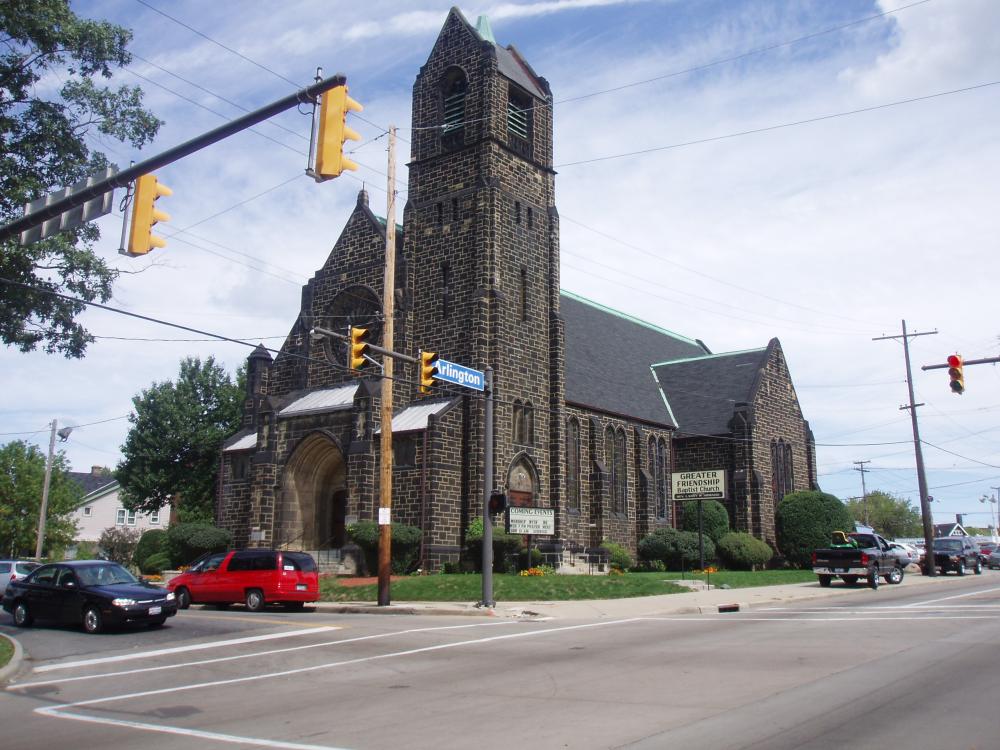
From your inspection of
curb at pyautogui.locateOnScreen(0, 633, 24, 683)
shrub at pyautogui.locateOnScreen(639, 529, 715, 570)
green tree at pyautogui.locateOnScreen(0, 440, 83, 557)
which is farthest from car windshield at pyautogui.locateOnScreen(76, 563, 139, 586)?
green tree at pyautogui.locateOnScreen(0, 440, 83, 557)

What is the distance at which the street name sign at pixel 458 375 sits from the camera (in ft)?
73.0

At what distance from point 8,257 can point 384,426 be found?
9702 mm

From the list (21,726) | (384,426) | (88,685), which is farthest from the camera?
(384,426)

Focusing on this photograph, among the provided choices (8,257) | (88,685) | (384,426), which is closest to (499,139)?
(384,426)

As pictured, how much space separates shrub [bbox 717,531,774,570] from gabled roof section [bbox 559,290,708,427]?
6.49 metres

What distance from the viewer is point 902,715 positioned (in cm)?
824

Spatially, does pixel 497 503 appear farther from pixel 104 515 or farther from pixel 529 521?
pixel 104 515

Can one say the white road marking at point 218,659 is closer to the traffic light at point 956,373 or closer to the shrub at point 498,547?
the shrub at point 498,547

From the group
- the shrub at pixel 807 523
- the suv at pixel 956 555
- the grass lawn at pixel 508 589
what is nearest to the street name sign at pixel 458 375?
the grass lawn at pixel 508 589

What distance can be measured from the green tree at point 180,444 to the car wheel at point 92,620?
29730 millimetres

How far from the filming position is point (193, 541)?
109 ft

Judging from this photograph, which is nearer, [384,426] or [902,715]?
[902,715]

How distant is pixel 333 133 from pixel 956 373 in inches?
769

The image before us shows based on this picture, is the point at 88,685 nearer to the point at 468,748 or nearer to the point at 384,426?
the point at 468,748
